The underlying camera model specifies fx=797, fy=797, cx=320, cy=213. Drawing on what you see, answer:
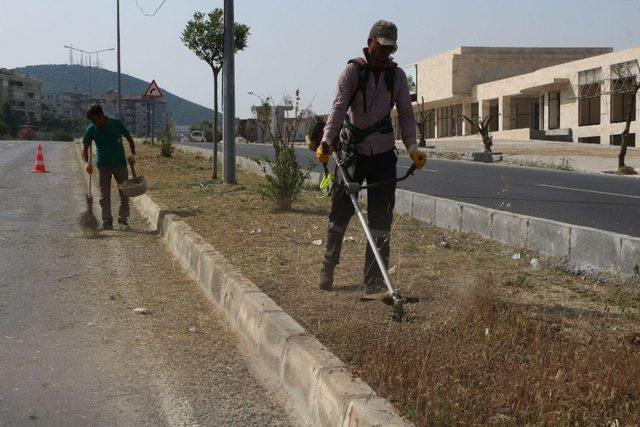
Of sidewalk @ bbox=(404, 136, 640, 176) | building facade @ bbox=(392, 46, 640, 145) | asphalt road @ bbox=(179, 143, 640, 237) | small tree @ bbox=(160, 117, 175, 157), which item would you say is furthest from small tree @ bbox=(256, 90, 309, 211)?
building facade @ bbox=(392, 46, 640, 145)

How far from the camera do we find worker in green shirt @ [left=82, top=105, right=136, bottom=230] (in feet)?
33.5

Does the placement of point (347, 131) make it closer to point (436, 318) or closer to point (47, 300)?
point (436, 318)

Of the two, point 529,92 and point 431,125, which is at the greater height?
point 529,92

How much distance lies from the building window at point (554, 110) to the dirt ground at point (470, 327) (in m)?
43.5

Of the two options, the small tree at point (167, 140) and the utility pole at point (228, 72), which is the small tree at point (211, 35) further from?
the small tree at point (167, 140)

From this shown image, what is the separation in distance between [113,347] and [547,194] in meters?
11.3

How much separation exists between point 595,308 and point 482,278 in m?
0.85

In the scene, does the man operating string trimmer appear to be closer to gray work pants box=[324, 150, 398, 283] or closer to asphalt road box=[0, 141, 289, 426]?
gray work pants box=[324, 150, 398, 283]

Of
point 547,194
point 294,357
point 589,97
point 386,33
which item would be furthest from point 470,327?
point 589,97

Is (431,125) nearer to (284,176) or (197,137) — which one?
(197,137)

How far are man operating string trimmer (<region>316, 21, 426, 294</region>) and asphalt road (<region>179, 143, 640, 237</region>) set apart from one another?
3526 mm

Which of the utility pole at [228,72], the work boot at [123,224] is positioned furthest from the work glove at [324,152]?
the utility pole at [228,72]

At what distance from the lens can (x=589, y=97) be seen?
44.4 m

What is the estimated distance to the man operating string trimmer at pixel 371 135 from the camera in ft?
17.3
